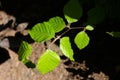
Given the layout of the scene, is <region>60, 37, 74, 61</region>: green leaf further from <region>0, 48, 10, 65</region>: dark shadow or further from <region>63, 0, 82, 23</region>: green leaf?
<region>0, 48, 10, 65</region>: dark shadow

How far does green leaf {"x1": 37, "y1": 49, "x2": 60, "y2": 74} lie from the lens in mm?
1045

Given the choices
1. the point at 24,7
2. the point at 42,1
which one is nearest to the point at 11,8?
the point at 24,7

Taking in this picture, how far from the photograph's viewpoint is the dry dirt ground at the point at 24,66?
2309mm

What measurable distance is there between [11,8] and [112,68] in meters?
1.88

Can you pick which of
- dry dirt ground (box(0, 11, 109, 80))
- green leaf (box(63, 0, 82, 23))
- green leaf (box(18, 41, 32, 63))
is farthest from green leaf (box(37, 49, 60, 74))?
dry dirt ground (box(0, 11, 109, 80))

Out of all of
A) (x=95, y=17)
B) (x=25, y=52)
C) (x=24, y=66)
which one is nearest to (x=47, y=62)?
(x=25, y=52)

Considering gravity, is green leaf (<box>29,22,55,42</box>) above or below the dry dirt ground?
above

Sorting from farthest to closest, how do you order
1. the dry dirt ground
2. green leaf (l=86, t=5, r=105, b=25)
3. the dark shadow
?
the dark shadow
the dry dirt ground
green leaf (l=86, t=5, r=105, b=25)

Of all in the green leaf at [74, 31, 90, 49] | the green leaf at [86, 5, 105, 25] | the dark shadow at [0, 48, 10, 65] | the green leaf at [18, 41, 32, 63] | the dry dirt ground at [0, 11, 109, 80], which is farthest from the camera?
the dark shadow at [0, 48, 10, 65]

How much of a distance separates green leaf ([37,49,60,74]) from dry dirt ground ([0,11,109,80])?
48.1 inches

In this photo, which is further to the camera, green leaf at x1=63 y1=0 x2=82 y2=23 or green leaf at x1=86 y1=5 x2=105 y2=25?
green leaf at x1=86 y1=5 x2=105 y2=25

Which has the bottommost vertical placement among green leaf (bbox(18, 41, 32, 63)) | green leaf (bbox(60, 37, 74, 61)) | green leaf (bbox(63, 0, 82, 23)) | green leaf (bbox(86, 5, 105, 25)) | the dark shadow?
the dark shadow

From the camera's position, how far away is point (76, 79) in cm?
229

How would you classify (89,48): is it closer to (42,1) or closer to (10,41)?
(10,41)
